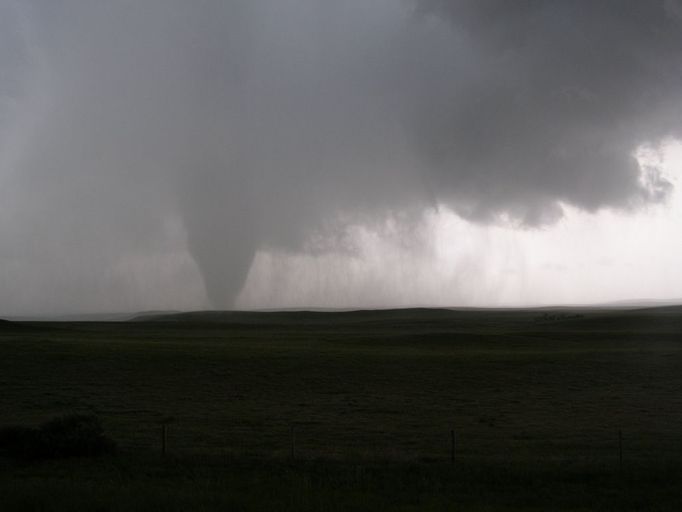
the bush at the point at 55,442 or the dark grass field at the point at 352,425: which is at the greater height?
the bush at the point at 55,442

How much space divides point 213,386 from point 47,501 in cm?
2445

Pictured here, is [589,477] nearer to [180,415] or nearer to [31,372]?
[180,415]

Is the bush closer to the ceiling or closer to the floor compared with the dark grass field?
closer to the ceiling

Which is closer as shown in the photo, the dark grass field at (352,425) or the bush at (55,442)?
the dark grass field at (352,425)

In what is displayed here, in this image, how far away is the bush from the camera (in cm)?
1767

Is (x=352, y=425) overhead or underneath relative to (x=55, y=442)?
underneath

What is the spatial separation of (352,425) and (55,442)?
11.8 meters

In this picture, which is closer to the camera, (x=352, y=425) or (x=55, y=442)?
(x=55, y=442)

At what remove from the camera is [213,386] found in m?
36.5

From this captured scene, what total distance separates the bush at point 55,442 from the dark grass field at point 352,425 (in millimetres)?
735

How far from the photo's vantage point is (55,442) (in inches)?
701

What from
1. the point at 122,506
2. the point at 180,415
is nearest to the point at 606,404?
the point at 180,415

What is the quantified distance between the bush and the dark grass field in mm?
735

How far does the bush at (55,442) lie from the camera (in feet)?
58.0
